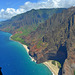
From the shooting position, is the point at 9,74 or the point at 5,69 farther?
the point at 5,69

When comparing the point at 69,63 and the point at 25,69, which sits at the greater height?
the point at 69,63

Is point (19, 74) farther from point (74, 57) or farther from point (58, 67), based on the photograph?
point (74, 57)

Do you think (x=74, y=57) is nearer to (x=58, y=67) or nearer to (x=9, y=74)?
(x=58, y=67)

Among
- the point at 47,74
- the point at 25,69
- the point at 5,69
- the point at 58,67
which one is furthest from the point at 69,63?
the point at 5,69

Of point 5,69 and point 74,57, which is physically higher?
point 74,57

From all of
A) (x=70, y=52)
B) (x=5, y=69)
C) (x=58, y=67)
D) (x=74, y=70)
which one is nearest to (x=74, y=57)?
(x=70, y=52)

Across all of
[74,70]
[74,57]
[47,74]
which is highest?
[74,57]

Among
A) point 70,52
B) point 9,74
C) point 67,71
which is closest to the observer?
point 67,71

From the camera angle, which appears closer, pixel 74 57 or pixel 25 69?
pixel 74 57

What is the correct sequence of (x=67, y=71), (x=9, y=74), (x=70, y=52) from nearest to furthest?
(x=67, y=71), (x=9, y=74), (x=70, y=52)
